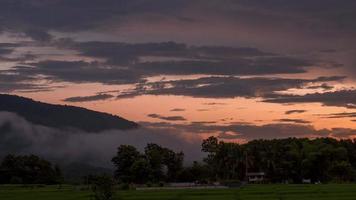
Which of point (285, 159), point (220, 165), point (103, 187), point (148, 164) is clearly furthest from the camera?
point (220, 165)

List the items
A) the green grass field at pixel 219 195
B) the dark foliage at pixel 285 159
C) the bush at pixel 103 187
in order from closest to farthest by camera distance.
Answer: the bush at pixel 103 187 < the green grass field at pixel 219 195 < the dark foliage at pixel 285 159

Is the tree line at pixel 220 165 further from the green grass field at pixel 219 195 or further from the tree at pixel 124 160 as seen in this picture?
the green grass field at pixel 219 195

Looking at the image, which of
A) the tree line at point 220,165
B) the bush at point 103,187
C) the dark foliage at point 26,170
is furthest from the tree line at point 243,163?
the bush at point 103,187

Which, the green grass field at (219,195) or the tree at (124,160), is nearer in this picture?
the green grass field at (219,195)

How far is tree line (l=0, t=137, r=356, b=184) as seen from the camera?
95.4 metres

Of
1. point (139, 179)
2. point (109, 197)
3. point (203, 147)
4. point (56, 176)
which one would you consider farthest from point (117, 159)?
point (109, 197)

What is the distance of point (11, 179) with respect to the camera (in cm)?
9456

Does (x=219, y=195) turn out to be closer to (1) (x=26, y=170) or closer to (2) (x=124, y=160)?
(2) (x=124, y=160)

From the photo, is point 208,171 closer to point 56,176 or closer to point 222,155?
point 222,155

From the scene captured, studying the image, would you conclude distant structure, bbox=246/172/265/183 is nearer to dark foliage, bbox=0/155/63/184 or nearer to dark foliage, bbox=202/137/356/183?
dark foliage, bbox=202/137/356/183

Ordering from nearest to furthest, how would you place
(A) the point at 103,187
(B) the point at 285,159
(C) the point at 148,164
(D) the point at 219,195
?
(A) the point at 103,187, (D) the point at 219,195, (C) the point at 148,164, (B) the point at 285,159

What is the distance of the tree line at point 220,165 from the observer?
95.4 meters

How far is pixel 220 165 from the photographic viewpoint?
108750 millimetres

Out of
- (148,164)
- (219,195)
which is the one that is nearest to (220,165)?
(148,164)
